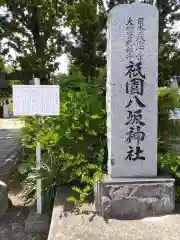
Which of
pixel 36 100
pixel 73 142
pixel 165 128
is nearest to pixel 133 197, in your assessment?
pixel 73 142

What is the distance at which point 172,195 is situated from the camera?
320cm

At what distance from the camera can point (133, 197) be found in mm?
3129

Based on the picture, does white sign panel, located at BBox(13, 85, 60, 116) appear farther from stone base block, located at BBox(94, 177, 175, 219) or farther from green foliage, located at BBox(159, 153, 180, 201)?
green foliage, located at BBox(159, 153, 180, 201)

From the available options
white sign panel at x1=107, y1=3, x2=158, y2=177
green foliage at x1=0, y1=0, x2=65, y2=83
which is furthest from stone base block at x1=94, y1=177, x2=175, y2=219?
green foliage at x1=0, y1=0, x2=65, y2=83

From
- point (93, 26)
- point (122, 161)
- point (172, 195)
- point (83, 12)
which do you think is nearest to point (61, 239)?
point (122, 161)

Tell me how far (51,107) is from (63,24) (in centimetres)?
729

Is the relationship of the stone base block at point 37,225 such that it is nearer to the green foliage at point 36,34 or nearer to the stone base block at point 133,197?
the stone base block at point 133,197

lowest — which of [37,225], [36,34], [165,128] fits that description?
→ [37,225]

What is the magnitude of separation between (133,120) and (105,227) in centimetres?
121

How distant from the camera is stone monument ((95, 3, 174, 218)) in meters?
3.13

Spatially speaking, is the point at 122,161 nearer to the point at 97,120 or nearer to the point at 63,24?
the point at 97,120

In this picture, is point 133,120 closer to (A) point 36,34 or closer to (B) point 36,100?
(B) point 36,100

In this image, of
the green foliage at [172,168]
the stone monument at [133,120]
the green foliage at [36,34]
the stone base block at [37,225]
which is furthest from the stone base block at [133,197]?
the green foliage at [36,34]

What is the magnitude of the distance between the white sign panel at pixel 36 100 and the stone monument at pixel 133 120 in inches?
28.9
